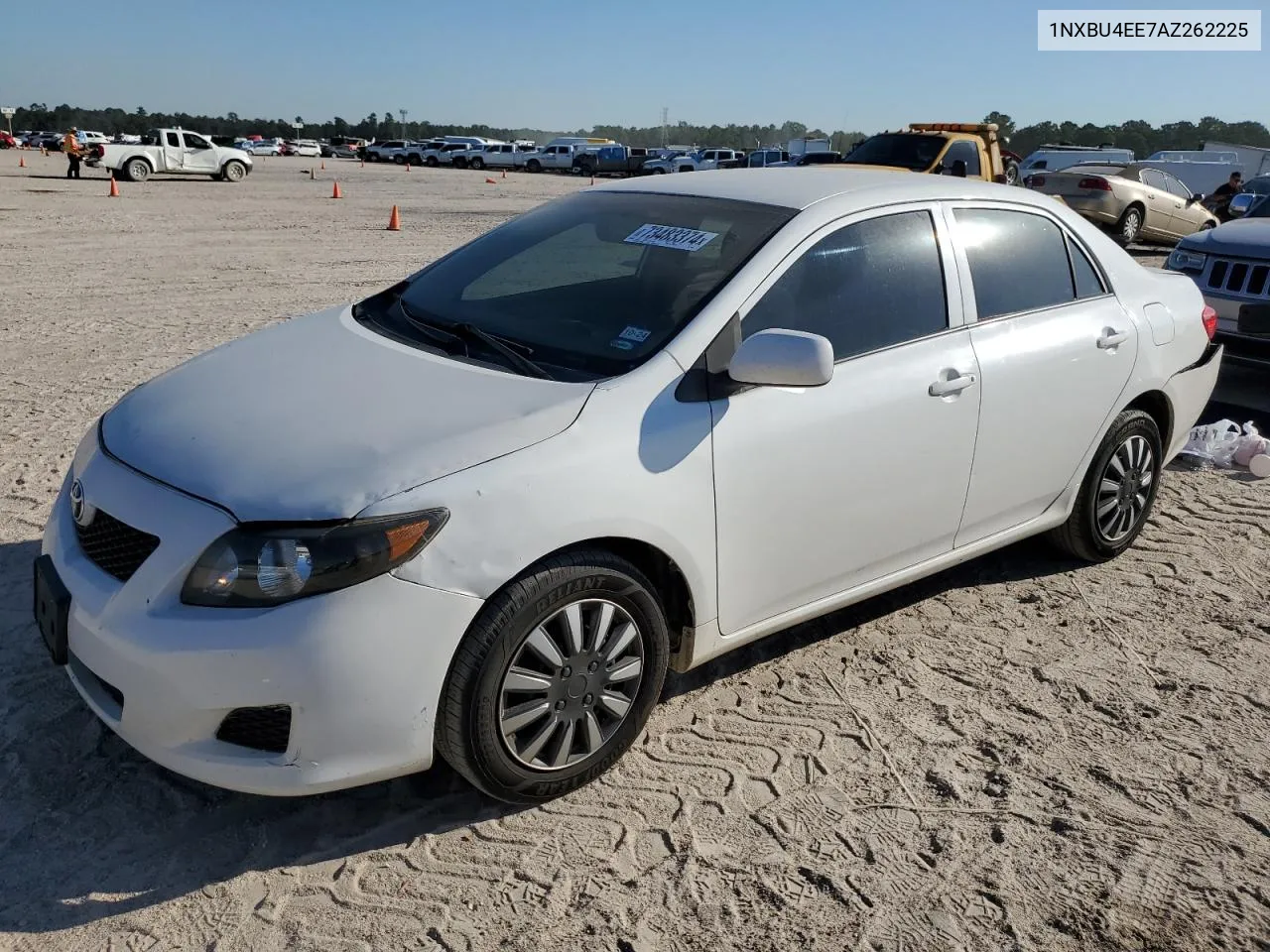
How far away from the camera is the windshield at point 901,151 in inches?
655

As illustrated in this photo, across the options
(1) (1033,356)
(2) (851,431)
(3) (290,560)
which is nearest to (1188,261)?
(1) (1033,356)

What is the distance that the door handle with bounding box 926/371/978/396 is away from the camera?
378 cm

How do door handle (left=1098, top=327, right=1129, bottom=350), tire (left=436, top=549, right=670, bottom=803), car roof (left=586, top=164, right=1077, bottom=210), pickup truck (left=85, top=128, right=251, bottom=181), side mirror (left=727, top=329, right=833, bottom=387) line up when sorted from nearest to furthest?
tire (left=436, top=549, right=670, bottom=803) → side mirror (left=727, top=329, right=833, bottom=387) → car roof (left=586, top=164, right=1077, bottom=210) → door handle (left=1098, top=327, right=1129, bottom=350) → pickup truck (left=85, top=128, right=251, bottom=181)

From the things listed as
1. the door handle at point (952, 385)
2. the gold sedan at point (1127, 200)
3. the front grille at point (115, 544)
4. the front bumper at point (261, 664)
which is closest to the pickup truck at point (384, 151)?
the gold sedan at point (1127, 200)

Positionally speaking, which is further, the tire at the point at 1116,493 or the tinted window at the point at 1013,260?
the tire at the point at 1116,493

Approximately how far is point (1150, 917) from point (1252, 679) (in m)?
1.58

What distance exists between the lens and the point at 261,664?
2605 mm

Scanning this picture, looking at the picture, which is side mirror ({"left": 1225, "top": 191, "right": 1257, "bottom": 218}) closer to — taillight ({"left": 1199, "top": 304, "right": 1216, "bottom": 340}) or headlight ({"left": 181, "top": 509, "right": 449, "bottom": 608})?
taillight ({"left": 1199, "top": 304, "right": 1216, "bottom": 340})

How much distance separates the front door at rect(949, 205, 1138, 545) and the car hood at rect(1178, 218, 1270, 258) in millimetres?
4367

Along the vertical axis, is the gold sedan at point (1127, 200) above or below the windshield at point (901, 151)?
below

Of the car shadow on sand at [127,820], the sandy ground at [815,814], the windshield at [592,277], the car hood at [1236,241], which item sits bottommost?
the sandy ground at [815,814]

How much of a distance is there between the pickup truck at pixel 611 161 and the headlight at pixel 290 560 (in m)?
49.9

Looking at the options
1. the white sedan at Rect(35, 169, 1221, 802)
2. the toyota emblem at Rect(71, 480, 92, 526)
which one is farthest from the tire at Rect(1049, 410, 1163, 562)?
the toyota emblem at Rect(71, 480, 92, 526)

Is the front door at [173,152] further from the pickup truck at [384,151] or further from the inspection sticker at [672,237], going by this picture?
the inspection sticker at [672,237]
